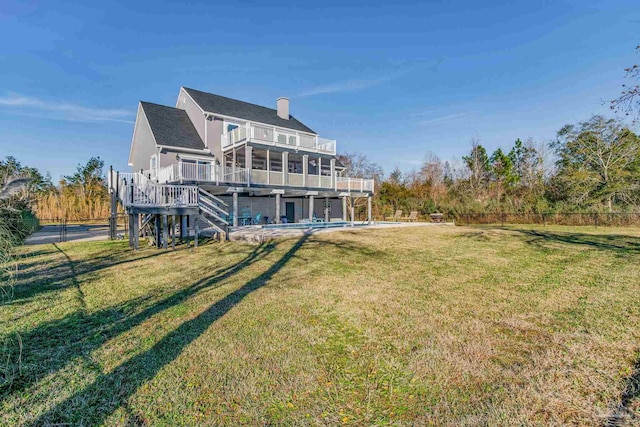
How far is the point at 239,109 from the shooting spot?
2203 centimetres

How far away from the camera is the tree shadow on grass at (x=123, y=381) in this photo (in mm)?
2291

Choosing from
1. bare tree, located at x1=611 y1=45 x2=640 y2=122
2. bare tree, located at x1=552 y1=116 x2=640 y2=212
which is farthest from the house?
bare tree, located at x1=552 y1=116 x2=640 y2=212

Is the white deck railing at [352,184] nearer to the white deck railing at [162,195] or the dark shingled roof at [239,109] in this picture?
the dark shingled roof at [239,109]

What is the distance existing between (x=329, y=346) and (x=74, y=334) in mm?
3223

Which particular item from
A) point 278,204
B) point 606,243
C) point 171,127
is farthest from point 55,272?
point 606,243

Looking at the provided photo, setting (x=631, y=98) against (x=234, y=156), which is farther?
(x=234, y=156)

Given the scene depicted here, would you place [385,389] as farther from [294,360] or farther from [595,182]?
[595,182]

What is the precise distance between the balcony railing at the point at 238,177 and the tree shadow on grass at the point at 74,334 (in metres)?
9.27

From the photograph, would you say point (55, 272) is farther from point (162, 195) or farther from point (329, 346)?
point (329, 346)

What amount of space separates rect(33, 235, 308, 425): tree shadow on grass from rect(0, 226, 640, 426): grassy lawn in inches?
0.6

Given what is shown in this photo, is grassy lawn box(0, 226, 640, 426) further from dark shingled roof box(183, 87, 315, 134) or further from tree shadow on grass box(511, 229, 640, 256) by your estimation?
dark shingled roof box(183, 87, 315, 134)

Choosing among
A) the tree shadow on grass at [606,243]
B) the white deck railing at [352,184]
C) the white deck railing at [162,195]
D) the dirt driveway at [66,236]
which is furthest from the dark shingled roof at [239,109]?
the tree shadow on grass at [606,243]

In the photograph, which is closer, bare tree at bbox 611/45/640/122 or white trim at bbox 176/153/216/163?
bare tree at bbox 611/45/640/122

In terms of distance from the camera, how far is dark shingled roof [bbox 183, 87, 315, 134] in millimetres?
20234
